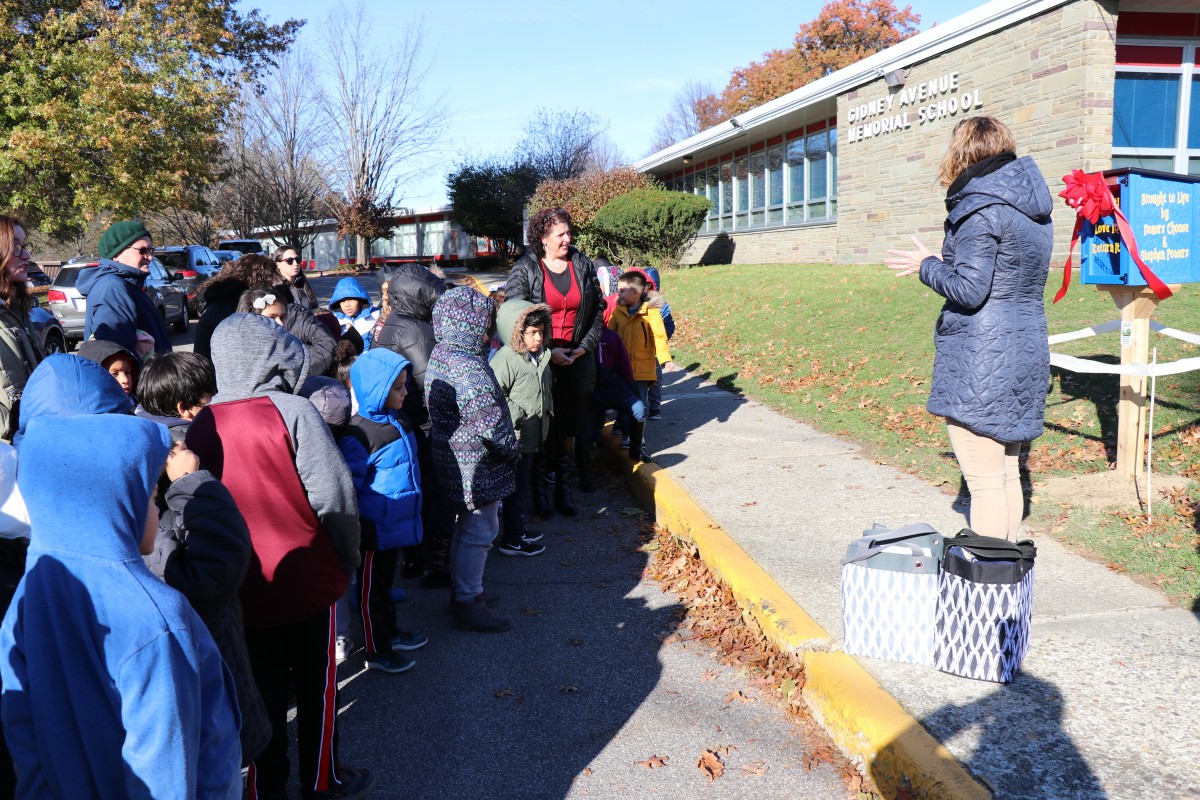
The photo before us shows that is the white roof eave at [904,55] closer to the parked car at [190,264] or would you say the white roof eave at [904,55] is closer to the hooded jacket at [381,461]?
the hooded jacket at [381,461]

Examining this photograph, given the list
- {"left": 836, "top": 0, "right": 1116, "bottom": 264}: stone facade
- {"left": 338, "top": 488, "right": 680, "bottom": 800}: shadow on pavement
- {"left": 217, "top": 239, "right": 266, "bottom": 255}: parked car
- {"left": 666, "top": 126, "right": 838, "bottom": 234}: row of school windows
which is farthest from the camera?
{"left": 217, "top": 239, "right": 266, "bottom": 255}: parked car

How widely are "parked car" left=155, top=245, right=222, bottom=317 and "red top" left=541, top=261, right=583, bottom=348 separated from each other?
18849mm

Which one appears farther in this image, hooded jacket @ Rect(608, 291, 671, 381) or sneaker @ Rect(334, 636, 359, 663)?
hooded jacket @ Rect(608, 291, 671, 381)

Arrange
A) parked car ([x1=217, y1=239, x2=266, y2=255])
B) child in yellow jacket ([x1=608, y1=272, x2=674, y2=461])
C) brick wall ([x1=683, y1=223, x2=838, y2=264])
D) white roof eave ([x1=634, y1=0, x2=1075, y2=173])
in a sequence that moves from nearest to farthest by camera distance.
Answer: child in yellow jacket ([x1=608, y1=272, x2=674, y2=461])
white roof eave ([x1=634, y1=0, x2=1075, y2=173])
brick wall ([x1=683, y1=223, x2=838, y2=264])
parked car ([x1=217, y1=239, x2=266, y2=255])

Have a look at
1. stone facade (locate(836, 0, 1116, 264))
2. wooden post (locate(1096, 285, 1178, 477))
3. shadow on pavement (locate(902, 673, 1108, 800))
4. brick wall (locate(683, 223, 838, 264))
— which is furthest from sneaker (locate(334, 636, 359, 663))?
brick wall (locate(683, 223, 838, 264))

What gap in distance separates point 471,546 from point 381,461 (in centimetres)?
89

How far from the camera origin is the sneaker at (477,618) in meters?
4.84

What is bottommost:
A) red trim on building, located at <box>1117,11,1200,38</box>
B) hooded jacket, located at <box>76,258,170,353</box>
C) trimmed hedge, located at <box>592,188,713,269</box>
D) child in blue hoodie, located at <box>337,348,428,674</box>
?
child in blue hoodie, located at <box>337,348,428,674</box>

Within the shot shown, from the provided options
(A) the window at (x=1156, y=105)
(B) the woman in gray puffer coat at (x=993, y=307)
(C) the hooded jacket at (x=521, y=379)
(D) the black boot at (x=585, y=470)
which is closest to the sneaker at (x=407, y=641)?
(C) the hooded jacket at (x=521, y=379)

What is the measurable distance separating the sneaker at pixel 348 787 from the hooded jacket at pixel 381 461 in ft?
3.45

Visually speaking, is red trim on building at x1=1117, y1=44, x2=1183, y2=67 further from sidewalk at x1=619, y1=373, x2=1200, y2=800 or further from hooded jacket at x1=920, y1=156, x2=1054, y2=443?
hooded jacket at x1=920, y1=156, x2=1054, y2=443

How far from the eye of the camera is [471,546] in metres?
4.82

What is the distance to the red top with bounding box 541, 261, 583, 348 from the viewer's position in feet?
21.8

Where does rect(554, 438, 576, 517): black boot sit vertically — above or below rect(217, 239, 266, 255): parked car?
below
